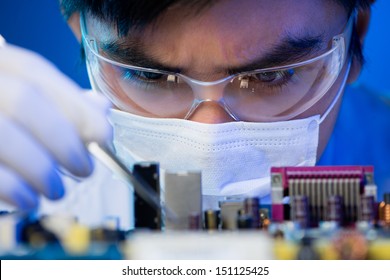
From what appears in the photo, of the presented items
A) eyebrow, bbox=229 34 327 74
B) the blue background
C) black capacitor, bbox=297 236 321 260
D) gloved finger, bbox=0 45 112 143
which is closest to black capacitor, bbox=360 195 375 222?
black capacitor, bbox=297 236 321 260

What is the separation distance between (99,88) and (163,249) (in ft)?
2.54

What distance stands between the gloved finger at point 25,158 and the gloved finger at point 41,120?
1cm

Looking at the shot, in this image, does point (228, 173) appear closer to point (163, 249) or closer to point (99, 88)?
point (99, 88)

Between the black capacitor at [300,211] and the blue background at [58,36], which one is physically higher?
the blue background at [58,36]

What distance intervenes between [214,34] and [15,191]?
0.67 meters

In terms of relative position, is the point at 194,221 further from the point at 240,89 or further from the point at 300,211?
the point at 240,89

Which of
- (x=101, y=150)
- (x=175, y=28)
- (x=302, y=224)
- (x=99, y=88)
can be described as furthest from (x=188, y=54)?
(x=302, y=224)

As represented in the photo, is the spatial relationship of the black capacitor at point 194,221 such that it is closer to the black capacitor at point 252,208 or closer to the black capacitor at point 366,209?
the black capacitor at point 252,208

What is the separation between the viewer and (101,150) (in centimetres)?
123

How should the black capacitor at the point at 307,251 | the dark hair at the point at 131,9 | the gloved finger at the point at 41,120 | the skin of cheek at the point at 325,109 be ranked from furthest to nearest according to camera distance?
the skin of cheek at the point at 325,109, the dark hair at the point at 131,9, the gloved finger at the point at 41,120, the black capacitor at the point at 307,251

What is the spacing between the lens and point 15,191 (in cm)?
115

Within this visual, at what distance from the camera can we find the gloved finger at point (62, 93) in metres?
1.21

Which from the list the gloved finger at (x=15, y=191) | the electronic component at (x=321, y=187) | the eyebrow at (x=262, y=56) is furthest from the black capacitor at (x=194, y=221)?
the eyebrow at (x=262, y=56)

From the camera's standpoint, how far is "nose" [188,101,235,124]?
163 centimetres
